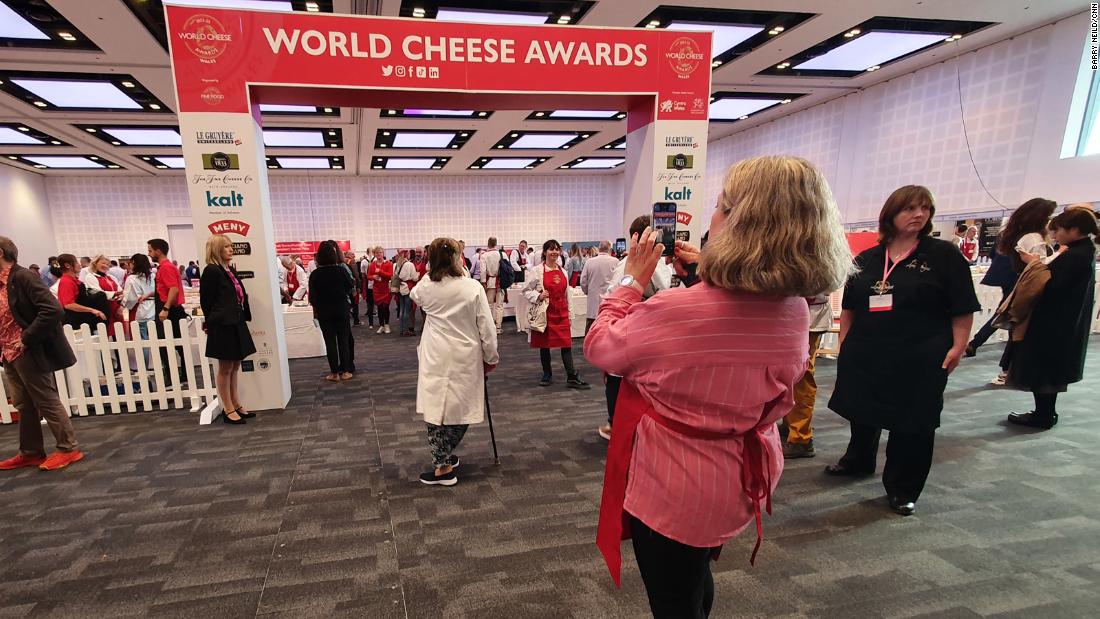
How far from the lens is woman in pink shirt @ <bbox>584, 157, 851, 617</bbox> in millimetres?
917

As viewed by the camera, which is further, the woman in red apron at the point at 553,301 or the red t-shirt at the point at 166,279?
the woman in red apron at the point at 553,301

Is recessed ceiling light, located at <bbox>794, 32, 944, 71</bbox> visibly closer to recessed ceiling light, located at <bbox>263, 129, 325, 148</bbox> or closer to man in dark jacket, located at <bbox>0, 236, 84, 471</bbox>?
man in dark jacket, located at <bbox>0, 236, 84, 471</bbox>

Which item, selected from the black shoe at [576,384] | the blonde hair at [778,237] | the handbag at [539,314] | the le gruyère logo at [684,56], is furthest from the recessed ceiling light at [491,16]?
the blonde hair at [778,237]

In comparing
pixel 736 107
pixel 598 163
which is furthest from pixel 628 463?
pixel 598 163

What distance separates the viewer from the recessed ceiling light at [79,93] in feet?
24.3

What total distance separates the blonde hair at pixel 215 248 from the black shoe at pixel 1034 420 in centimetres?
676

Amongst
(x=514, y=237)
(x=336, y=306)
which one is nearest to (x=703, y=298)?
(x=336, y=306)

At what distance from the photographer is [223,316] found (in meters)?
3.89

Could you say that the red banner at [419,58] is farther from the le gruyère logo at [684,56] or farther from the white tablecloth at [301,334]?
the white tablecloth at [301,334]

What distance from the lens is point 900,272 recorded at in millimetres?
2418

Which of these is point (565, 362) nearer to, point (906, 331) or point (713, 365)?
point (906, 331)

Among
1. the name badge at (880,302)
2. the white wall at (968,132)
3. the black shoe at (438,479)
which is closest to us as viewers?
the name badge at (880,302)

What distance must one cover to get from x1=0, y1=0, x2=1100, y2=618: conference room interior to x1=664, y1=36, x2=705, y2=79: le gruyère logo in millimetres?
920

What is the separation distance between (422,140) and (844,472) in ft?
38.1
